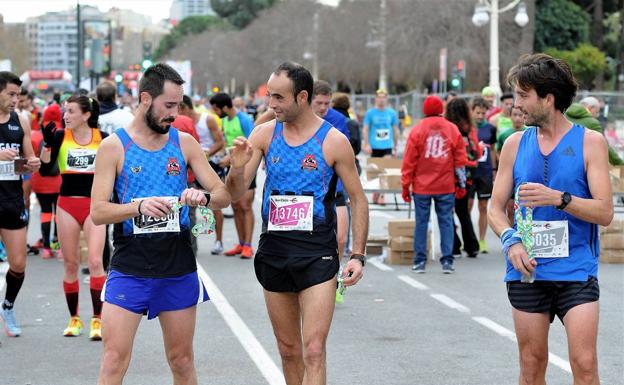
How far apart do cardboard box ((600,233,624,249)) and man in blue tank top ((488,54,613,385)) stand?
8958 millimetres

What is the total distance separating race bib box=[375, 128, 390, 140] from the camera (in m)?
21.5

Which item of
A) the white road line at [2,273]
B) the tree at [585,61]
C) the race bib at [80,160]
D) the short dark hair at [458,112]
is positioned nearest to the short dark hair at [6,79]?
the race bib at [80,160]

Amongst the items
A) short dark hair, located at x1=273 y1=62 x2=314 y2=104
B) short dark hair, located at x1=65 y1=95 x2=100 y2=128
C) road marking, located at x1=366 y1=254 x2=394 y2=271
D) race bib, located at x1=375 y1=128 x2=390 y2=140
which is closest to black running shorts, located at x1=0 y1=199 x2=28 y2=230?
short dark hair, located at x1=65 y1=95 x2=100 y2=128

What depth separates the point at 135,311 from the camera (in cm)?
602

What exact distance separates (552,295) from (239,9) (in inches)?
5515

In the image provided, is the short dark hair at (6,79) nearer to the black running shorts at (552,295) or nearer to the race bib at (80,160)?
the race bib at (80,160)

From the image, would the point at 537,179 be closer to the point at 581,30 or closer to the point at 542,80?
the point at 542,80

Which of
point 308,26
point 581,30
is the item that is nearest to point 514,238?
point 581,30

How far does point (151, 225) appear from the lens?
6105 mm

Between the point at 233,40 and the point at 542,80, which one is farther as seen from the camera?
the point at 233,40

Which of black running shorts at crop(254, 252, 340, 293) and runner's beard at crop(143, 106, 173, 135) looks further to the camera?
black running shorts at crop(254, 252, 340, 293)

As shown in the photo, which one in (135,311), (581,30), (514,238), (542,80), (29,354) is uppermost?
(581,30)

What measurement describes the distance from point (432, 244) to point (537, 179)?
9271mm

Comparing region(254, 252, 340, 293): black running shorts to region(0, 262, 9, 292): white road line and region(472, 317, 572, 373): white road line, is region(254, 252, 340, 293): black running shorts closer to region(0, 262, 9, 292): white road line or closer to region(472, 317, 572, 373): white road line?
region(472, 317, 572, 373): white road line
